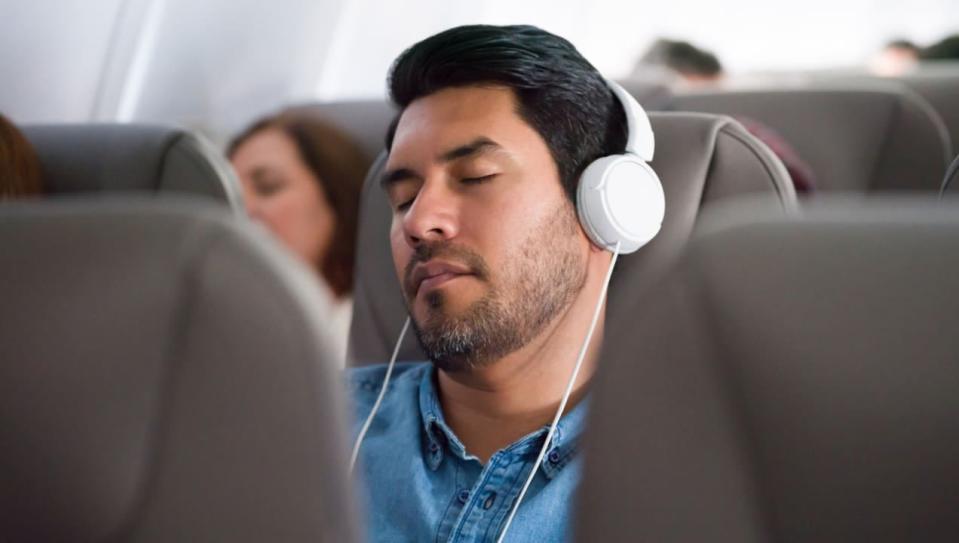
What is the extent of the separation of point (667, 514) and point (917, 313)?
172 millimetres

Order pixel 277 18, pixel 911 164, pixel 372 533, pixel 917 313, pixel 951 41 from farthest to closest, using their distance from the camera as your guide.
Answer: pixel 951 41
pixel 277 18
pixel 911 164
pixel 372 533
pixel 917 313

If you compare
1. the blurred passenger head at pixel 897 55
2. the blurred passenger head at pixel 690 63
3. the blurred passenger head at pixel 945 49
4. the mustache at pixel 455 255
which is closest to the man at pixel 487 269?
the mustache at pixel 455 255

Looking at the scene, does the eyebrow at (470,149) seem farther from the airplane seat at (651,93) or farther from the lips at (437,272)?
the airplane seat at (651,93)

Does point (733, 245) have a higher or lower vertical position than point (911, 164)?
higher

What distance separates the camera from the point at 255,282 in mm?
594

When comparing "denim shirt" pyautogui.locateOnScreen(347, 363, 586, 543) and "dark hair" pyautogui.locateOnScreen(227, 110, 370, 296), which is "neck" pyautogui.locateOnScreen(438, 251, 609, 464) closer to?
"denim shirt" pyautogui.locateOnScreen(347, 363, 586, 543)

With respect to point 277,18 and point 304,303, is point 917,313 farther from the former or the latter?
point 277,18

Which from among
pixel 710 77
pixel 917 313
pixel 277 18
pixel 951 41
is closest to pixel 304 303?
pixel 917 313

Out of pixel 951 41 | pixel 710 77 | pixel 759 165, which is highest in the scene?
pixel 759 165

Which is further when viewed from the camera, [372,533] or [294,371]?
[372,533]

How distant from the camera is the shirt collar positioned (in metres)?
1.32

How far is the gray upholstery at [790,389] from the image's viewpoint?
542 millimetres

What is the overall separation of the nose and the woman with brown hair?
1159mm

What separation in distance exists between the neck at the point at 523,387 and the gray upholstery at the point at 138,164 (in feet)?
1.57
